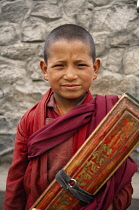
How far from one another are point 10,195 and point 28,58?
61.1 inches

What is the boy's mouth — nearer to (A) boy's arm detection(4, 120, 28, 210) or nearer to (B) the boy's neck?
(B) the boy's neck

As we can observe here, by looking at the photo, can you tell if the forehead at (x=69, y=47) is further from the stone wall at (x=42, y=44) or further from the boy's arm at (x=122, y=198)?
the stone wall at (x=42, y=44)

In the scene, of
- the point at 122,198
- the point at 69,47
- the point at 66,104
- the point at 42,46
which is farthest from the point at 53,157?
the point at 42,46

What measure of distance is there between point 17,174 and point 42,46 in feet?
4.99

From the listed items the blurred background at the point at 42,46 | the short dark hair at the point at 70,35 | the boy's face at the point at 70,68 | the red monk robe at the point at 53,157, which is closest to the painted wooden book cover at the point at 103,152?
the red monk robe at the point at 53,157

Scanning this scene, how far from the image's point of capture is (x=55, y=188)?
103 centimetres

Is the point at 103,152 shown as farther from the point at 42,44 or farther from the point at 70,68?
the point at 42,44

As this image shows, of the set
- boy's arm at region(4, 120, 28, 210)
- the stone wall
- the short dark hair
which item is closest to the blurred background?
the stone wall

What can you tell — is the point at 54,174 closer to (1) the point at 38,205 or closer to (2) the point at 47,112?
(1) the point at 38,205

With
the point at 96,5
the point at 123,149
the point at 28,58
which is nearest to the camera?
the point at 123,149

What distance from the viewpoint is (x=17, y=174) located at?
1198 millimetres

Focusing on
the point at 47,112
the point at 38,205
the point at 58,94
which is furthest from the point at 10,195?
the point at 58,94

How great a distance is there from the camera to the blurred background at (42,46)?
2219 mm

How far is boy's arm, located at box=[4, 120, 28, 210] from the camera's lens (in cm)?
118
